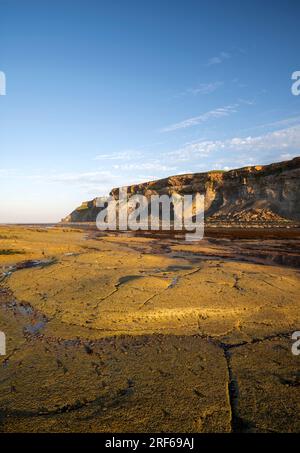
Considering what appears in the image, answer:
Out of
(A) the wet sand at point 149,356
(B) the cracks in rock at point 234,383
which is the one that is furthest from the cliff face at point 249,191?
(B) the cracks in rock at point 234,383

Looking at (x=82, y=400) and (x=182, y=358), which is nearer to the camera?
(x=82, y=400)

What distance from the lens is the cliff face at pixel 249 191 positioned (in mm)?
41562

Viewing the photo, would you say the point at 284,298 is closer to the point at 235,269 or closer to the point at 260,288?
the point at 260,288

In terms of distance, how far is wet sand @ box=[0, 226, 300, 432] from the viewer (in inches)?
99.4

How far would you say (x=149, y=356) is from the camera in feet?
11.8

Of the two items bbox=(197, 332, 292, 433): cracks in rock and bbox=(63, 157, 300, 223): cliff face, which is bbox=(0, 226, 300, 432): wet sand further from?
bbox=(63, 157, 300, 223): cliff face

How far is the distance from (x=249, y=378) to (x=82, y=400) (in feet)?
5.87

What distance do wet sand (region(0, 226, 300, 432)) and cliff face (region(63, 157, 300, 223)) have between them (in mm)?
38453

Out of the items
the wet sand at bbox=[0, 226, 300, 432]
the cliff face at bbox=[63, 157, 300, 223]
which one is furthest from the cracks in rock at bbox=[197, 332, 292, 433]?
the cliff face at bbox=[63, 157, 300, 223]

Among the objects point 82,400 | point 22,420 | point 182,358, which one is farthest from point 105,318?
point 22,420

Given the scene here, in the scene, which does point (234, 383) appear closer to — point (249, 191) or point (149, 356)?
point (149, 356)

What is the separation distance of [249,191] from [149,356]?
48.0 m

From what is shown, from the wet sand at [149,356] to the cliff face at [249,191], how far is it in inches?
1514

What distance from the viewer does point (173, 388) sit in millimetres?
2932
